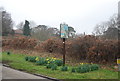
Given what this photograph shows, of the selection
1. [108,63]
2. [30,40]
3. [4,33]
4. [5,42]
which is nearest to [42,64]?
[108,63]

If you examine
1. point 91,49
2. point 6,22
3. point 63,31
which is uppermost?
point 6,22

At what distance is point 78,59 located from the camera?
17.1m

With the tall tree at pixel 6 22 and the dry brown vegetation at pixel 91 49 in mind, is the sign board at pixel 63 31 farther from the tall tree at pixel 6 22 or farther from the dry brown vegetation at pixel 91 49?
the tall tree at pixel 6 22

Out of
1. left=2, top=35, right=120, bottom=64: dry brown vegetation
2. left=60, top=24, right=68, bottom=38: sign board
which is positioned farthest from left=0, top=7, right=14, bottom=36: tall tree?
left=60, top=24, right=68, bottom=38: sign board

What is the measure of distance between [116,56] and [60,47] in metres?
8.24

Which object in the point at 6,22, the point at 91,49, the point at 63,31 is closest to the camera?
the point at 63,31

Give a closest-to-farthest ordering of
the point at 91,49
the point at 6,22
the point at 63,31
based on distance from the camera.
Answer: the point at 63,31
the point at 91,49
the point at 6,22

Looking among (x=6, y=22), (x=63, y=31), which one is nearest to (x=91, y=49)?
(x=63, y=31)

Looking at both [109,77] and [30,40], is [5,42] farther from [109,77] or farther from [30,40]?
[109,77]

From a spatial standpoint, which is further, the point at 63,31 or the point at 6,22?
the point at 6,22

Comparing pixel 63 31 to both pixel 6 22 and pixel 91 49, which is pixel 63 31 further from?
pixel 6 22

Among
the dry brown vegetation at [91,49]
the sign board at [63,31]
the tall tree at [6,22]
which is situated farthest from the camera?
the tall tree at [6,22]

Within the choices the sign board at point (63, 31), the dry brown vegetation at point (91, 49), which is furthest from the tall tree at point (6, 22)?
the sign board at point (63, 31)

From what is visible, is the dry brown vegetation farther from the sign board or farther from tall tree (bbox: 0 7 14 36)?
tall tree (bbox: 0 7 14 36)
